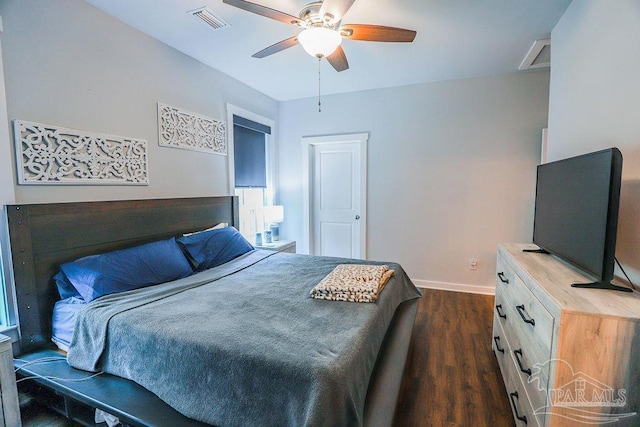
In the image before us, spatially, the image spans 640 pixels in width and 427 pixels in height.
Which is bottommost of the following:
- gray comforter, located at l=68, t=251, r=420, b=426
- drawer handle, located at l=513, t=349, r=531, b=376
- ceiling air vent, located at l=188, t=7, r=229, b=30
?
drawer handle, located at l=513, t=349, r=531, b=376

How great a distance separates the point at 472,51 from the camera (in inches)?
112

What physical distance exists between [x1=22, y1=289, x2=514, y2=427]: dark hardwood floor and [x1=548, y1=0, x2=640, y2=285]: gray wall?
1.12 m

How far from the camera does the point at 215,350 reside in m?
1.28

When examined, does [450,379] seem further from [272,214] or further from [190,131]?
[190,131]

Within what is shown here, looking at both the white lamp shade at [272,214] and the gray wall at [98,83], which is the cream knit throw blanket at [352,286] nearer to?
the gray wall at [98,83]

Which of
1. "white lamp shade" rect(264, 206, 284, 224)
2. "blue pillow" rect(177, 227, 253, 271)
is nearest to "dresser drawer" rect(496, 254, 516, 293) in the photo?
"blue pillow" rect(177, 227, 253, 271)

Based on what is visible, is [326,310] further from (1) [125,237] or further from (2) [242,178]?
(2) [242,178]

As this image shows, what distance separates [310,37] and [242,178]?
235 cm

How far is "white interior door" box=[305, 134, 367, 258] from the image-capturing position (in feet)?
13.7

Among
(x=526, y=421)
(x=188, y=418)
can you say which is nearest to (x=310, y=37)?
(x=188, y=418)

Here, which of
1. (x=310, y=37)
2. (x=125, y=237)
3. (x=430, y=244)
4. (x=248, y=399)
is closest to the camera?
(x=248, y=399)

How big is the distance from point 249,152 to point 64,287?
2.59 metres

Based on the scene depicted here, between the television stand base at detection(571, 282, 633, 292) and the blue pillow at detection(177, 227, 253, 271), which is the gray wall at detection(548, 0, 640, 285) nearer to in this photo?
the television stand base at detection(571, 282, 633, 292)

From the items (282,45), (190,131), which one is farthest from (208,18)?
(190,131)
